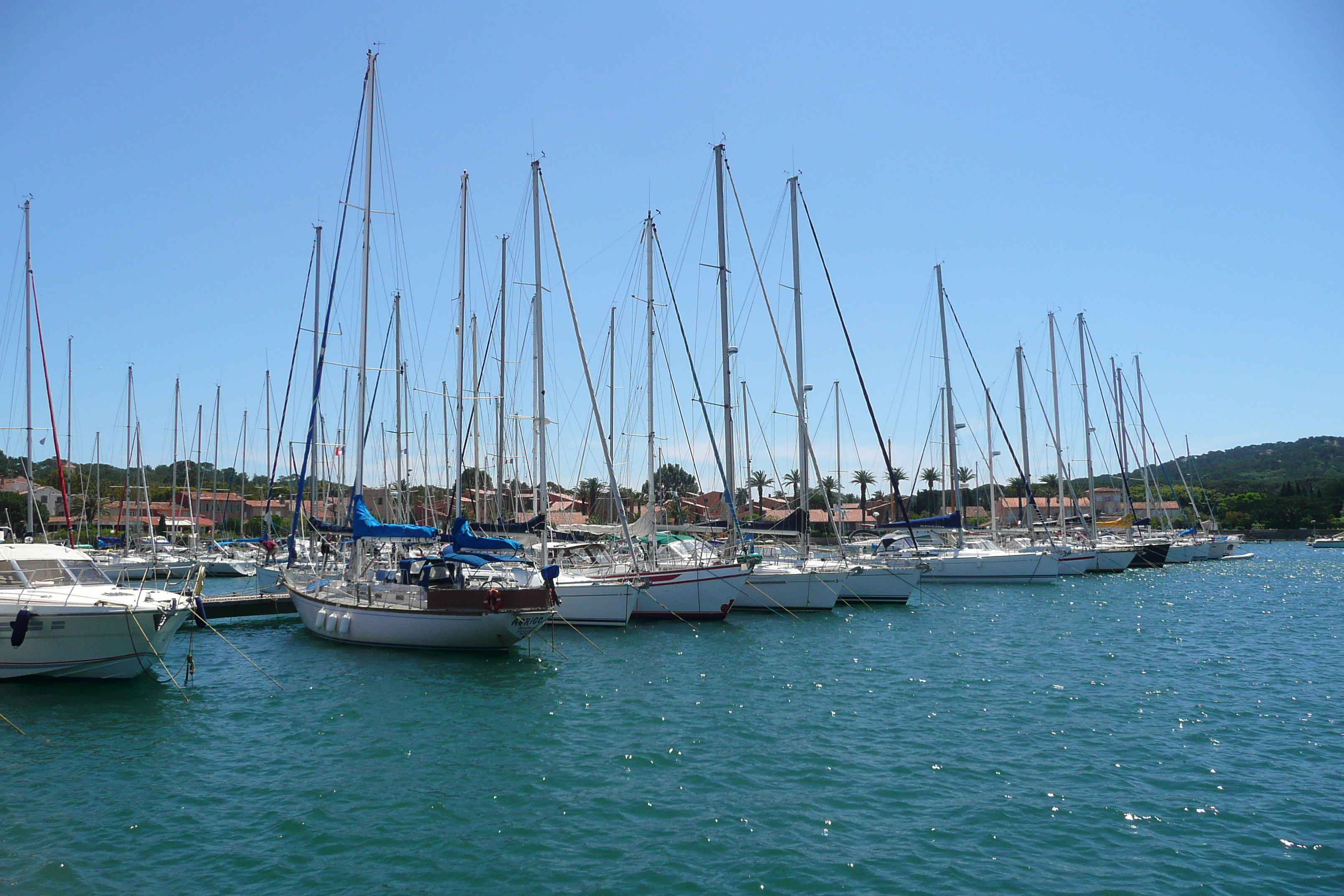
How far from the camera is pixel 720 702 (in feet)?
59.6

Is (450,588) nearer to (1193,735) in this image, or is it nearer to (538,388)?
(538,388)

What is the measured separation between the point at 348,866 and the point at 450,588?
13.7m

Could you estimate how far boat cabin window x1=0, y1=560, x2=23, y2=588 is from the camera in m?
19.8

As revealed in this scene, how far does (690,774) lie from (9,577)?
61.7 ft

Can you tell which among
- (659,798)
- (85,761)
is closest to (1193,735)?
(659,798)

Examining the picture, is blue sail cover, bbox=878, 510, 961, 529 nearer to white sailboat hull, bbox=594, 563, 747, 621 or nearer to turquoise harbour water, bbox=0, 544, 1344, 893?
white sailboat hull, bbox=594, 563, 747, 621

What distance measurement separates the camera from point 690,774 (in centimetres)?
1334

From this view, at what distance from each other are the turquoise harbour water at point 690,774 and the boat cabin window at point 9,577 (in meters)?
2.49

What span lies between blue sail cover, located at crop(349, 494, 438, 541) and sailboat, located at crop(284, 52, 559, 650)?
3cm

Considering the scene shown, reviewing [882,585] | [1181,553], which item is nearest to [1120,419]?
[1181,553]

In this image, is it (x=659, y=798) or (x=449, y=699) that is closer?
(x=659, y=798)

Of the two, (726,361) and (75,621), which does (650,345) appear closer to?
(726,361)

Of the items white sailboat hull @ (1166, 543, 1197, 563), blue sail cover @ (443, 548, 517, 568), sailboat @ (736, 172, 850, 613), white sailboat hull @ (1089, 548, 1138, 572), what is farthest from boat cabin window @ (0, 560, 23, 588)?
white sailboat hull @ (1166, 543, 1197, 563)

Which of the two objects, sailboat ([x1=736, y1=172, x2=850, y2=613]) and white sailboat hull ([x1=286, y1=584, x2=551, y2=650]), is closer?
white sailboat hull ([x1=286, y1=584, x2=551, y2=650])
